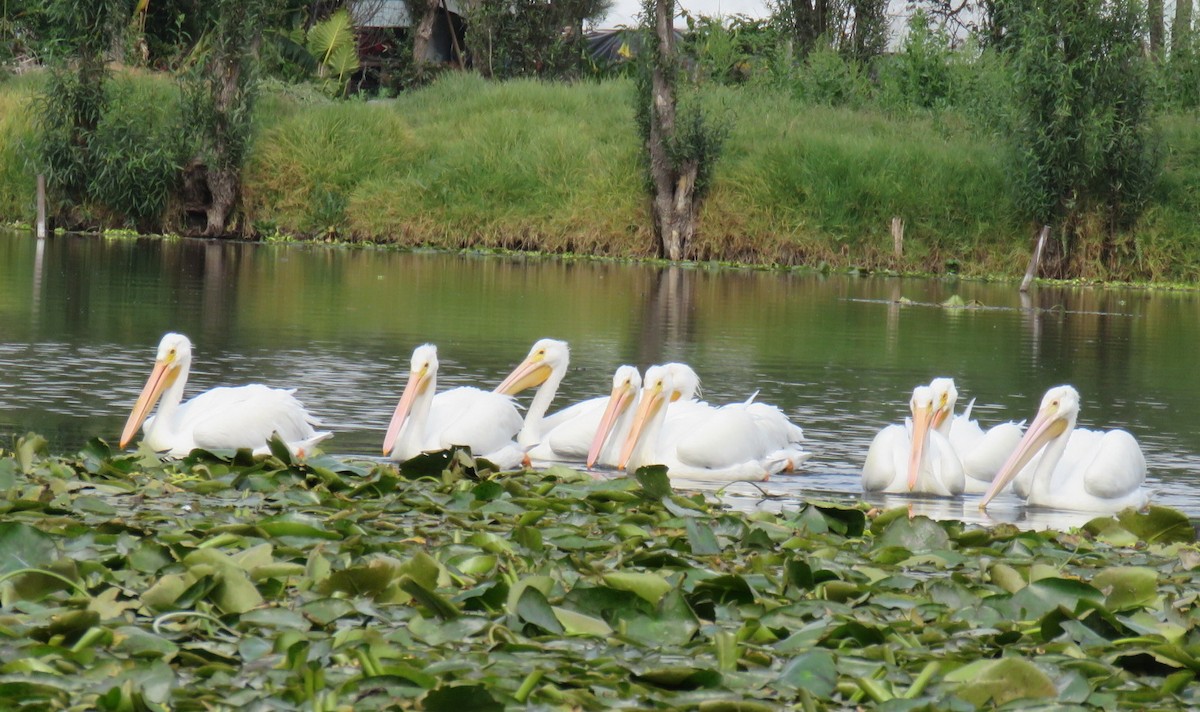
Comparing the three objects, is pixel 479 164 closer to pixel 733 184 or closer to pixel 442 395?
pixel 733 184

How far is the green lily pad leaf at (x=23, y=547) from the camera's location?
15.0ft

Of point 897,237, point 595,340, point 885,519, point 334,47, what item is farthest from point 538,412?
point 334,47

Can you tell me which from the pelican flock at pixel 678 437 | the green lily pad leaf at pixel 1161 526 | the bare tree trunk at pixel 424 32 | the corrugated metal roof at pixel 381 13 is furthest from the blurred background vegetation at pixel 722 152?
the green lily pad leaf at pixel 1161 526

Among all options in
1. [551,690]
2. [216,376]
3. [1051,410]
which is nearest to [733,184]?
[216,376]

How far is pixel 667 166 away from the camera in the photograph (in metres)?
28.4

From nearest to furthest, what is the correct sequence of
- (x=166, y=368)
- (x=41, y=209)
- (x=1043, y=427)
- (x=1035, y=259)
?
1. (x=1043, y=427)
2. (x=166, y=368)
3. (x=1035, y=259)
4. (x=41, y=209)

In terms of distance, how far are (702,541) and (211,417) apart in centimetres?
329

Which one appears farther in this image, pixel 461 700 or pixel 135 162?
pixel 135 162

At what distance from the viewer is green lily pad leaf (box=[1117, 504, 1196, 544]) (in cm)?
645

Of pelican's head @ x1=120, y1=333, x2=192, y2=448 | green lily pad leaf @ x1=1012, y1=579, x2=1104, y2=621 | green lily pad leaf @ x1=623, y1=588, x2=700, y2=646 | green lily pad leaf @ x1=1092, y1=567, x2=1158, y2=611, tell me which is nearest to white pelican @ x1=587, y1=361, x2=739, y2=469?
pelican's head @ x1=120, y1=333, x2=192, y2=448

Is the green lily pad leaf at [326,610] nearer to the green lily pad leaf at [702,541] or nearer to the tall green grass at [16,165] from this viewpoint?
the green lily pad leaf at [702,541]

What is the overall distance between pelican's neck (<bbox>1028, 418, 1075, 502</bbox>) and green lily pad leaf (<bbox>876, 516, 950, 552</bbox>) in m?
2.20

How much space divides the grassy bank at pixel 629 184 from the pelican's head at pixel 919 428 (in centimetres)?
1989

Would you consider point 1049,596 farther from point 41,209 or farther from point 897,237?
point 41,209
